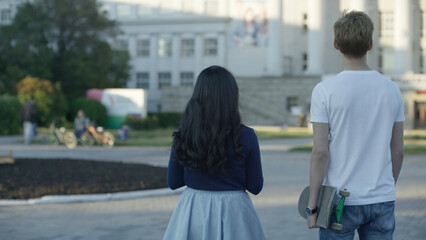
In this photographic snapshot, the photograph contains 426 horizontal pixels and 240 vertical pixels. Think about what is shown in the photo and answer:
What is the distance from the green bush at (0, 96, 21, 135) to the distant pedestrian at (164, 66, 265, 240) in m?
33.2

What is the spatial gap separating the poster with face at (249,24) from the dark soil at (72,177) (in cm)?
4925

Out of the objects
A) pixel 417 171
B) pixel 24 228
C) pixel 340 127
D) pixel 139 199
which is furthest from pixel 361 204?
pixel 417 171

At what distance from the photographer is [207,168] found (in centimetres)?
373

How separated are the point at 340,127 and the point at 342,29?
55 centimetres

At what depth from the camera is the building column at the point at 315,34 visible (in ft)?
188

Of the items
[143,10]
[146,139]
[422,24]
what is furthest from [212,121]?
[143,10]

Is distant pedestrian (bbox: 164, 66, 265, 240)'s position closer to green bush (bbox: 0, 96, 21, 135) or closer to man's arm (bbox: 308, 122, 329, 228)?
man's arm (bbox: 308, 122, 329, 228)

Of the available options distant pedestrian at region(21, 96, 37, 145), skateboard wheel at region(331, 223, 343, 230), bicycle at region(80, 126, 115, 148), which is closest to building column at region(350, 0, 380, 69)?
bicycle at region(80, 126, 115, 148)

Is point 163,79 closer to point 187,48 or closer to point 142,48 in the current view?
point 142,48

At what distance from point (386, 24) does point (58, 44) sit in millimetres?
31008

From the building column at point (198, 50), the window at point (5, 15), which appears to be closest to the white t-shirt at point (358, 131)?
the building column at point (198, 50)

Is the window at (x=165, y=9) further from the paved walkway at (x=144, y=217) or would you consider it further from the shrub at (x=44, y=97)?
the paved walkway at (x=144, y=217)

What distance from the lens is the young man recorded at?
11.4 feet

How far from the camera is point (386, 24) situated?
59438 millimetres
